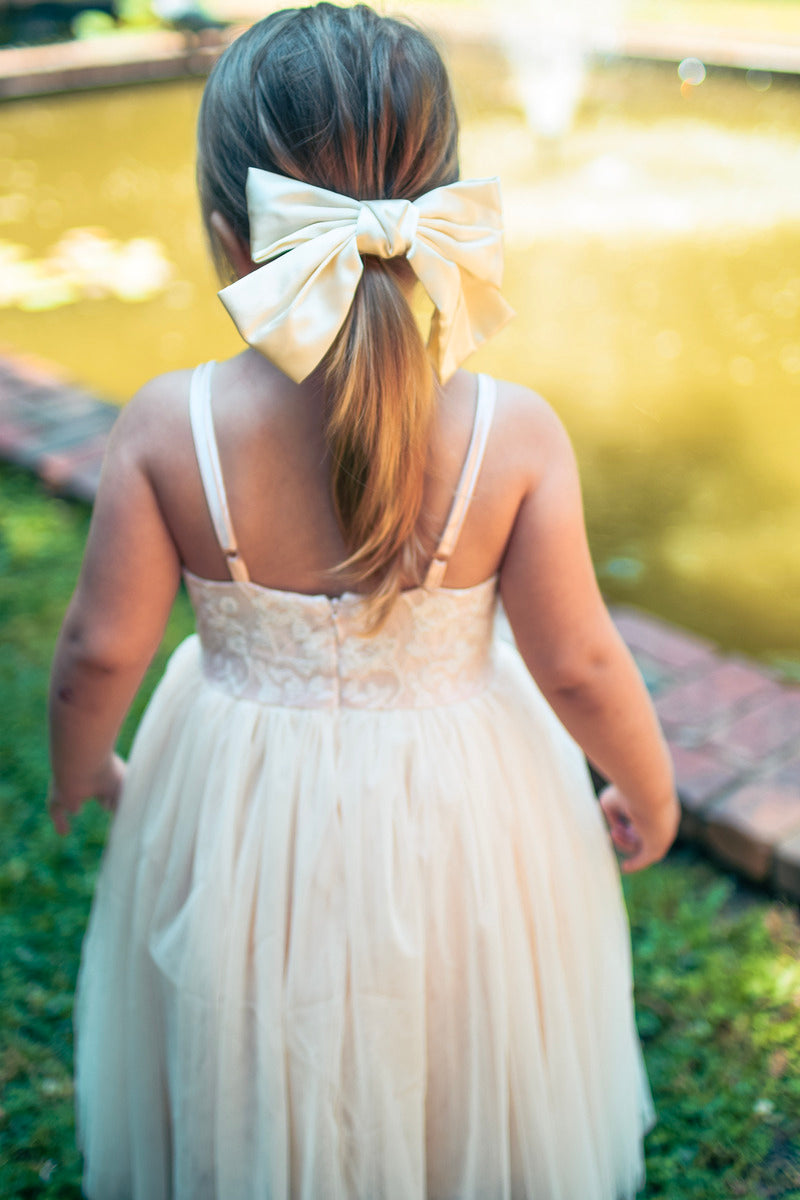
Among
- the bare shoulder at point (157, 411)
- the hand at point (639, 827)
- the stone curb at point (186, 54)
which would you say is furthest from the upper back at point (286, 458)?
the stone curb at point (186, 54)

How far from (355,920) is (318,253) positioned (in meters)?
0.72

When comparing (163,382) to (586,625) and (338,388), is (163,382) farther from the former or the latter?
(586,625)

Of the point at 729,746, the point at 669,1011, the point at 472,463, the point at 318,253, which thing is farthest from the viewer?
the point at 729,746

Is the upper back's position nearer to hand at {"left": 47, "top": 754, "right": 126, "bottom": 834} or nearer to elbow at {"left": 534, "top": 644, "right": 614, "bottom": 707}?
elbow at {"left": 534, "top": 644, "right": 614, "bottom": 707}

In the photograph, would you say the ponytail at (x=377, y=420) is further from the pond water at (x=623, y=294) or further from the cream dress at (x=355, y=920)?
the pond water at (x=623, y=294)

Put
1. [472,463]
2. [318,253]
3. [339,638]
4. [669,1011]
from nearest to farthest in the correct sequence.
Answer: [318,253] < [472,463] < [339,638] < [669,1011]

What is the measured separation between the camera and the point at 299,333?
0.97 metres

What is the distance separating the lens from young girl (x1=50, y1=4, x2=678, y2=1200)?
3.26 ft

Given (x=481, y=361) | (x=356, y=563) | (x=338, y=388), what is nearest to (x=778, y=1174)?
(x=356, y=563)

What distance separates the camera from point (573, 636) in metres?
1.18

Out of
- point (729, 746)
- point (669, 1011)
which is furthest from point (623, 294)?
point (669, 1011)

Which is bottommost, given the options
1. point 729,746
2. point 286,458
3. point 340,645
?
point 729,746

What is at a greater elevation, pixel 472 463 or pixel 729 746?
pixel 472 463

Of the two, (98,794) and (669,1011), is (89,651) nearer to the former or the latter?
(98,794)
